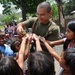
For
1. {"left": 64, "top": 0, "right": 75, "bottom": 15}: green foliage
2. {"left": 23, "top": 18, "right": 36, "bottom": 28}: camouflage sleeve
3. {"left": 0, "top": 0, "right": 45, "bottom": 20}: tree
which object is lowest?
{"left": 64, "top": 0, "right": 75, "bottom": 15}: green foliage

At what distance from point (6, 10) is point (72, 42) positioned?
24.3m

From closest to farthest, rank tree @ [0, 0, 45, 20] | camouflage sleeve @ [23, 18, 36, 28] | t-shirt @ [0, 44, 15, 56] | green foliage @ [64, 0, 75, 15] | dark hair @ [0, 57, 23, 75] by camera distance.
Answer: dark hair @ [0, 57, 23, 75] < camouflage sleeve @ [23, 18, 36, 28] < t-shirt @ [0, 44, 15, 56] < tree @ [0, 0, 45, 20] < green foliage @ [64, 0, 75, 15]

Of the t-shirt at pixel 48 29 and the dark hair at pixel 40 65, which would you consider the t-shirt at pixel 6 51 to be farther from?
the dark hair at pixel 40 65

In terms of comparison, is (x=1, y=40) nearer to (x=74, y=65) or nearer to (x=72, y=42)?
(x=72, y=42)

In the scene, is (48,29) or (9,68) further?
(48,29)

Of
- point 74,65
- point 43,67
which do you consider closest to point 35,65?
point 43,67

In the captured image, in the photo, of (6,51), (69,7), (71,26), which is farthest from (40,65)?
(69,7)

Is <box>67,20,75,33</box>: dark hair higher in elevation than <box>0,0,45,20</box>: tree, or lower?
higher

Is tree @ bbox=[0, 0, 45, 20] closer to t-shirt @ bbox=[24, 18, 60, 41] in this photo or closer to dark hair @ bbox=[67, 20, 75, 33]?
t-shirt @ bbox=[24, 18, 60, 41]

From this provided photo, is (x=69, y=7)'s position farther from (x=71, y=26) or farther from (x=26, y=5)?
(x=71, y=26)

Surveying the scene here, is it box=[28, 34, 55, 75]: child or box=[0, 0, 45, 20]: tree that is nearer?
→ box=[28, 34, 55, 75]: child

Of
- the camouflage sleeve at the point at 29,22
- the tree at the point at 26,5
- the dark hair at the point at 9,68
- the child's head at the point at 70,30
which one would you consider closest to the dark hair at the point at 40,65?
the dark hair at the point at 9,68

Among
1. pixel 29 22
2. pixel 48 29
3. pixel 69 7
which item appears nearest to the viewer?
pixel 48 29

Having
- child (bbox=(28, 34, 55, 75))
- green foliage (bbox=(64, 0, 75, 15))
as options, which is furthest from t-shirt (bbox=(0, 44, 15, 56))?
green foliage (bbox=(64, 0, 75, 15))
